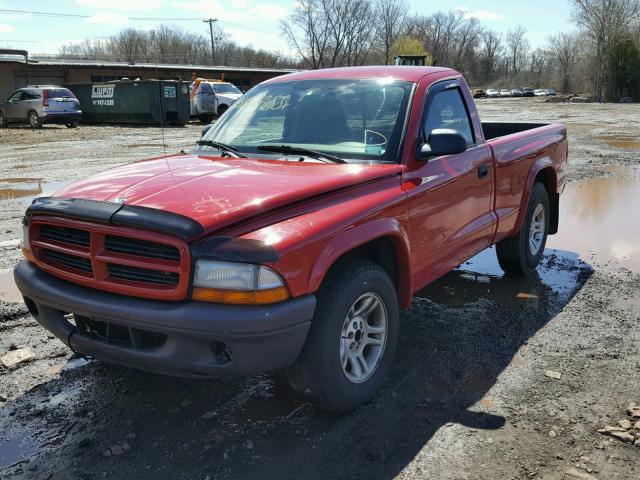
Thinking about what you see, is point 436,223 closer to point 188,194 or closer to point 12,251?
point 188,194

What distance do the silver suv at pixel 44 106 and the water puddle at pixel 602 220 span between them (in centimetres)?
2212

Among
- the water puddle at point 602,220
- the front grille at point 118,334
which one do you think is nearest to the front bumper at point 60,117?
the water puddle at point 602,220

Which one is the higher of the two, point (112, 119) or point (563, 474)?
point (112, 119)

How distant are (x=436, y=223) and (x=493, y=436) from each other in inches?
55.0

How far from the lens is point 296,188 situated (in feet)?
10.2

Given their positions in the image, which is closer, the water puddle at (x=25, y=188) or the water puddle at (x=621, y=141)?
the water puddle at (x=25, y=188)

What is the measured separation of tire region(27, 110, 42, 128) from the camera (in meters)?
26.1

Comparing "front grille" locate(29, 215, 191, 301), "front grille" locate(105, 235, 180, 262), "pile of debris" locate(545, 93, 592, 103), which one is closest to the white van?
"front grille" locate(29, 215, 191, 301)

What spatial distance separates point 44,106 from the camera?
25578mm

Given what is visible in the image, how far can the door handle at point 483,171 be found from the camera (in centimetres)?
451

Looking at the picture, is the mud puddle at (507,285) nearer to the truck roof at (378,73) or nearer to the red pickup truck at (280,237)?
the red pickup truck at (280,237)

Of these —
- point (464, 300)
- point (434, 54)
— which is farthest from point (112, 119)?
Result: point (434, 54)

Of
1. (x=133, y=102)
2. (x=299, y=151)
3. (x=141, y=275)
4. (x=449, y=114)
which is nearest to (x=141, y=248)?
(x=141, y=275)

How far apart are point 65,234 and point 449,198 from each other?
7.84ft
